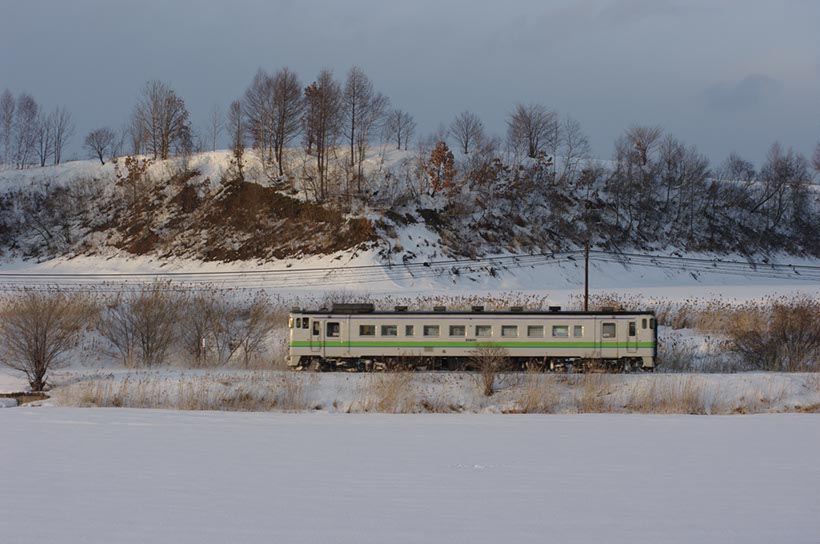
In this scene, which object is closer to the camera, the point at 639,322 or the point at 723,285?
the point at 639,322

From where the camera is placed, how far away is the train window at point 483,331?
29.3 metres

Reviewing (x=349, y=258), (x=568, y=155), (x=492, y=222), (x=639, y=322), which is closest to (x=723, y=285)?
(x=492, y=222)

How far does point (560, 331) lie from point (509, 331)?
204cm

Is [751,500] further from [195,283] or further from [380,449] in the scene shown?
[195,283]

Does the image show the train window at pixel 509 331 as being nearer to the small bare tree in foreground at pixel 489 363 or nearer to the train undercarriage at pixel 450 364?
the small bare tree in foreground at pixel 489 363

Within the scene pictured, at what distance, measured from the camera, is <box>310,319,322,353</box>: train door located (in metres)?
29.8

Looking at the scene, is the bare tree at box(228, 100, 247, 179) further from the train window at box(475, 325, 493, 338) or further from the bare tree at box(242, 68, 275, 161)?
the train window at box(475, 325, 493, 338)

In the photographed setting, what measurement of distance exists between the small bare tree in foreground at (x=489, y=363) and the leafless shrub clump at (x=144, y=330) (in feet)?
45.4

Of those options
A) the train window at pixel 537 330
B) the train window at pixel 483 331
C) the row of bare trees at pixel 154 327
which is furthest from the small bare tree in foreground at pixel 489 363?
the row of bare trees at pixel 154 327

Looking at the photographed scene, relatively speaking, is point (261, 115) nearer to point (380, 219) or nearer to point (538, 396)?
point (380, 219)

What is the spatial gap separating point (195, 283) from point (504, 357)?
30950 millimetres

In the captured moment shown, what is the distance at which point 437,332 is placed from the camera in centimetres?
2955

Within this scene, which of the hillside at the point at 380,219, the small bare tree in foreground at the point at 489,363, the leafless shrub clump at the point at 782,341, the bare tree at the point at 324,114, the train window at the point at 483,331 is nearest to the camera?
the small bare tree in foreground at the point at 489,363

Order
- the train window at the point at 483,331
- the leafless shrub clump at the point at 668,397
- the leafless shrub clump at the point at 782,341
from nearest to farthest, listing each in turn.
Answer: the leafless shrub clump at the point at 668,397
the train window at the point at 483,331
the leafless shrub clump at the point at 782,341
